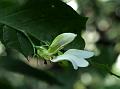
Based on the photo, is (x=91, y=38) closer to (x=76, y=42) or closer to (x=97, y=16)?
(x=97, y=16)

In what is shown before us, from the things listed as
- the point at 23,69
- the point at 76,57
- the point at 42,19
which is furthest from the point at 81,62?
the point at 23,69

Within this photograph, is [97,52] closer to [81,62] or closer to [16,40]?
[16,40]

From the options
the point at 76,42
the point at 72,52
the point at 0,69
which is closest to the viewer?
the point at 72,52

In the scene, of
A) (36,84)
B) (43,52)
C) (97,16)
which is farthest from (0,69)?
(97,16)

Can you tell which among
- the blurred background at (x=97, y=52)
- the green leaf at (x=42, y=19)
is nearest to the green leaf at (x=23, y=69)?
the blurred background at (x=97, y=52)

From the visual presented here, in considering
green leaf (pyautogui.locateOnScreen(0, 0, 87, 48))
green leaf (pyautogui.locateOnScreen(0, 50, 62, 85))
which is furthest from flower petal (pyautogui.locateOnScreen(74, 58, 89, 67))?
green leaf (pyautogui.locateOnScreen(0, 50, 62, 85))

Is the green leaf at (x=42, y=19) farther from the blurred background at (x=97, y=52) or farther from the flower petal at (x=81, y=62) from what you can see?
the blurred background at (x=97, y=52)
